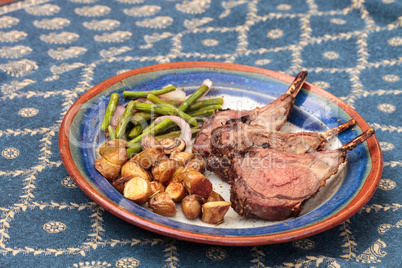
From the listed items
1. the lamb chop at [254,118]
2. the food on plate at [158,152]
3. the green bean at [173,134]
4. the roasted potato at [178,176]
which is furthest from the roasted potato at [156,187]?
the green bean at [173,134]

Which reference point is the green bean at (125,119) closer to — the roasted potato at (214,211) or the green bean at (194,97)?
the green bean at (194,97)

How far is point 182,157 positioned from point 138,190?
0.54m

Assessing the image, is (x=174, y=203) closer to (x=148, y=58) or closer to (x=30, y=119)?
(x=30, y=119)

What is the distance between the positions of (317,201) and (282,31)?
2.97 metres

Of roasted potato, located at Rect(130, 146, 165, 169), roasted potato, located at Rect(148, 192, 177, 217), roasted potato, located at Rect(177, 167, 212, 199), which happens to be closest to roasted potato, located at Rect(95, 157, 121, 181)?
roasted potato, located at Rect(130, 146, 165, 169)

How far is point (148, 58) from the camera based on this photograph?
5.03 meters

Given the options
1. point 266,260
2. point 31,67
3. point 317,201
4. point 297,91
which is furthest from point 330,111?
point 31,67

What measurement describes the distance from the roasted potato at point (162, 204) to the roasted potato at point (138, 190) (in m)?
0.05

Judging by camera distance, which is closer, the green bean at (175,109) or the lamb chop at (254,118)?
the lamb chop at (254,118)

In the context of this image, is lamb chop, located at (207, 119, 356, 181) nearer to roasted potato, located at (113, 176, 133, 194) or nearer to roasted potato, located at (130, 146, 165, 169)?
roasted potato, located at (130, 146, 165, 169)

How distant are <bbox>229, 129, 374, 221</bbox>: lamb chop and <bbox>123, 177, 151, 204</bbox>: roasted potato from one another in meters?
0.58

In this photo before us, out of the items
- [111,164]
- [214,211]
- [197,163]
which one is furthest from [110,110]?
[214,211]

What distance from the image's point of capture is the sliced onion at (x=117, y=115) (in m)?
3.76

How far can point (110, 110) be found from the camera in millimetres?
3740
